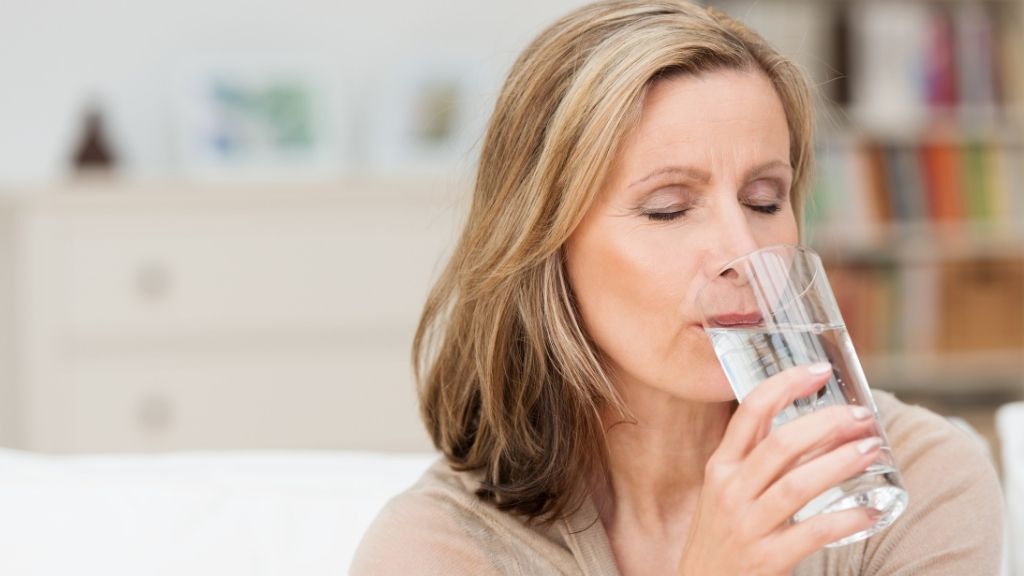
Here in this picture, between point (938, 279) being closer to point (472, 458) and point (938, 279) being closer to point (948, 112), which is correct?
point (948, 112)

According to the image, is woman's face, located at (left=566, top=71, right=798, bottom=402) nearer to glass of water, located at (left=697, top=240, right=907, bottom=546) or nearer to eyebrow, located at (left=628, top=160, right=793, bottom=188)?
eyebrow, located at (left=628, top=160, right=793, bottom=188)

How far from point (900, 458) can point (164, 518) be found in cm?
77

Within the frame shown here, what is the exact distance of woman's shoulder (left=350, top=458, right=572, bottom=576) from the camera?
3.81 feet

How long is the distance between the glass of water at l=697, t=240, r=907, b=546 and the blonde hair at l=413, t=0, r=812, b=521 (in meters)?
0.23

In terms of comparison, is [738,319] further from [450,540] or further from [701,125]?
[450,540]

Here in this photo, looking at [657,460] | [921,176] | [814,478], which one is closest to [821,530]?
[814,478]

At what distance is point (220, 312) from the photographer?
3.32 meters

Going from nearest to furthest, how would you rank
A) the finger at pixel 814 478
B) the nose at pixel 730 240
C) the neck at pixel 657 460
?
the finger at pixel 814 478 → the nose at pixel 730 240 → the neck at pixel 657 460

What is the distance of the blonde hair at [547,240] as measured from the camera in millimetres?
1148

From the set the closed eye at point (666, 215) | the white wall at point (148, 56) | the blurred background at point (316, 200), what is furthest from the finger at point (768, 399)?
the white wall at point (148, 56)

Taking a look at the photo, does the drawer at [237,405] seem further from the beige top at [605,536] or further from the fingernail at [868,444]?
the fingernail at [868,444]

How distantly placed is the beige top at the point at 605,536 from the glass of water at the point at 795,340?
291 millimetres

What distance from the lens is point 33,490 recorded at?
138 cm

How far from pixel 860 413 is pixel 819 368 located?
0.04 metres
